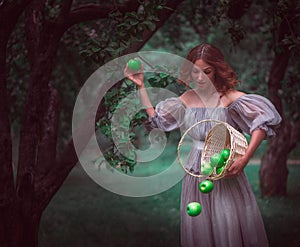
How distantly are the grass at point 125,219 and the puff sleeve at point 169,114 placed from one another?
10.1 ft

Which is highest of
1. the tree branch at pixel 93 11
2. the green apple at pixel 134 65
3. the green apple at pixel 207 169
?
the green apple at pixel 134 65

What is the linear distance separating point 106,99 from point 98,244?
110 inches

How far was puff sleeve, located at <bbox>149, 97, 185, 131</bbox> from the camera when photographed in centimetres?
562

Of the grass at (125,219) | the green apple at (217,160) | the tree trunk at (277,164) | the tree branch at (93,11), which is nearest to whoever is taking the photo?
the green apple at (217,160)

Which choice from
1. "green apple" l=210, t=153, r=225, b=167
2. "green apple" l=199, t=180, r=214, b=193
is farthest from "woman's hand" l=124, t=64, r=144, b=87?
"green apple" l=199, t=180, r=214, b=193

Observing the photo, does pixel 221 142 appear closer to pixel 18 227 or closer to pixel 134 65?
pixel 134 65

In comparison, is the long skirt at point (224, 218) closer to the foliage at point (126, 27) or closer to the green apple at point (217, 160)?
the green apple at point (217, 160)

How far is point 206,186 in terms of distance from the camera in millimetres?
5102

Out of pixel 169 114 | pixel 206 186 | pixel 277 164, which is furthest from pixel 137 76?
pixel 277 164

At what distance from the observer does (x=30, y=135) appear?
22.1 feet

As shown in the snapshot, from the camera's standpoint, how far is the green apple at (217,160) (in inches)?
204

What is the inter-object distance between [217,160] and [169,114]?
0.68m

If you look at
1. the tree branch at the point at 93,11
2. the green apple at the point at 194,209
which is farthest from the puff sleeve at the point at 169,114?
the tree branch at the point at 93,11

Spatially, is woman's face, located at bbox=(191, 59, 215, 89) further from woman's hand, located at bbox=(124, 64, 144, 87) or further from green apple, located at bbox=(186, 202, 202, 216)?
green apple, located at bbox=(186, 202, 202, 216)
